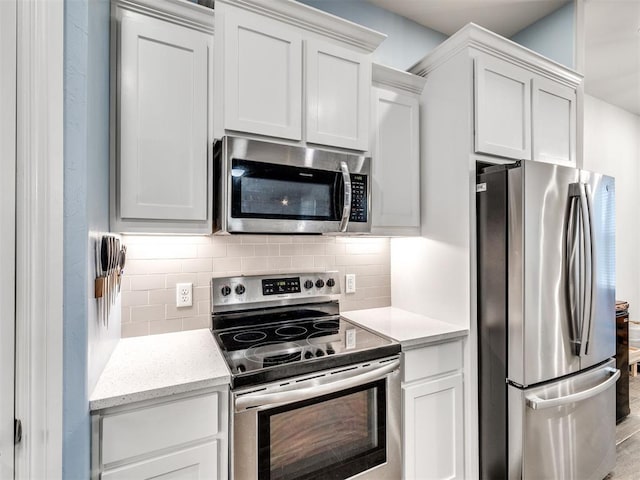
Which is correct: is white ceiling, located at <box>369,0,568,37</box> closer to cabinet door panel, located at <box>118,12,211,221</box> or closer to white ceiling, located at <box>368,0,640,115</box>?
white ceiling, located at <box>368,0,640,115</box>

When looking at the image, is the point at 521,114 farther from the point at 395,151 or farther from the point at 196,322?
the point at 196,322

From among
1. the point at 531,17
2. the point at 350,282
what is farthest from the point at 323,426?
the point at 531,17

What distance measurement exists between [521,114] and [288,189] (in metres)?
1.43

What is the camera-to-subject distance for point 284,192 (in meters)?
1.55

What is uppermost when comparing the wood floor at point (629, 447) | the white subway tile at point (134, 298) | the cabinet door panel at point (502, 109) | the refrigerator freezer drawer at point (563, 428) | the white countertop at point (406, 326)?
the cabinet door panel at point (502, 109)

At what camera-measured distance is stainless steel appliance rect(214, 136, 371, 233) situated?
4.68ft

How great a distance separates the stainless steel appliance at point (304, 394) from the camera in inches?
49.4

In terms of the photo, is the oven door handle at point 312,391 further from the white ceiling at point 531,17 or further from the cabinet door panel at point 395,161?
the white ceiling at point 531,17

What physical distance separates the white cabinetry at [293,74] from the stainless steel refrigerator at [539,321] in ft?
2.66

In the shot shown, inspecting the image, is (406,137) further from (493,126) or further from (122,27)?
(122,27)

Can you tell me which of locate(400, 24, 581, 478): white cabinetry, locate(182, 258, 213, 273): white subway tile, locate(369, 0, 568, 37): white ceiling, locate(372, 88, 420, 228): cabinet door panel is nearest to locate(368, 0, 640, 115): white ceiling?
locate(369, 0, 568, 37): white ceiling
